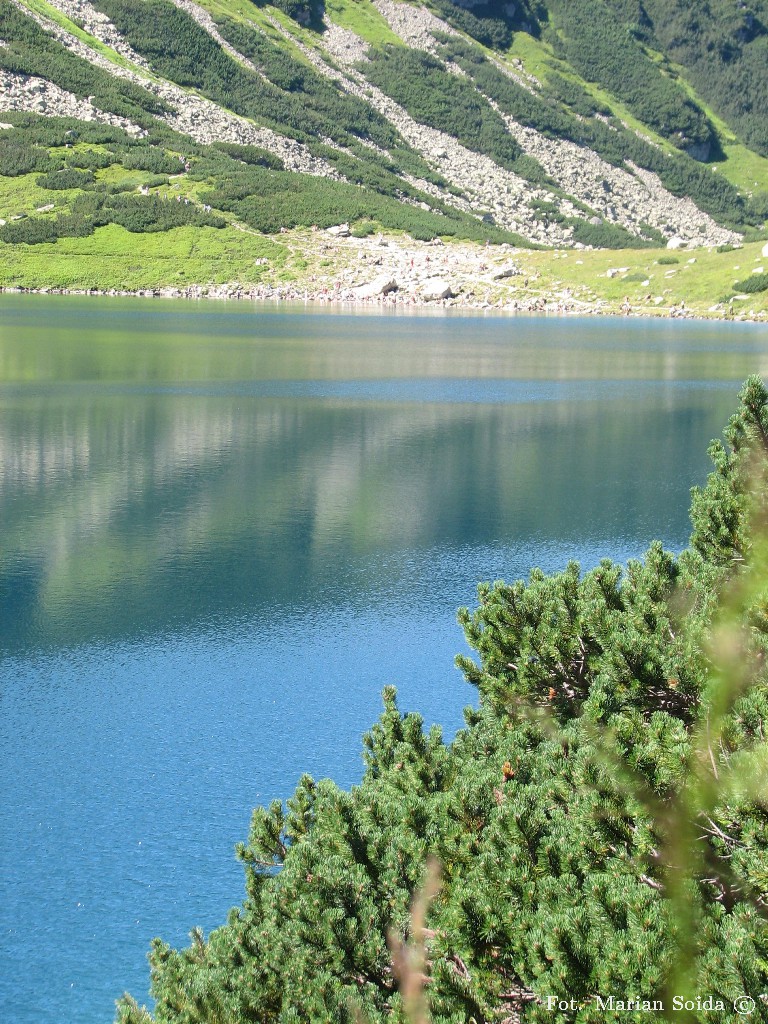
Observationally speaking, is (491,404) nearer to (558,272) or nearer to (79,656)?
(79,656)

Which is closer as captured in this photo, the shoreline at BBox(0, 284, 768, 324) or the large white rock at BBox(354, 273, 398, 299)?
the shoreline at BBox(0, 284, 768, 324)

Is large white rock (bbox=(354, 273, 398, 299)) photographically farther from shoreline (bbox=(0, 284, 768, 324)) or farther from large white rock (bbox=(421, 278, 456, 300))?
large white rock (bbox=(421, 278, 456, 300))

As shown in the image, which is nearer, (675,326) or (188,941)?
(188,941)

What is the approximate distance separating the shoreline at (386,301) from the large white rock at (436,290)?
0.36 meters

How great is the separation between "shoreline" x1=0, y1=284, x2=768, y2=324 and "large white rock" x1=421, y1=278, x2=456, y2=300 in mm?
360

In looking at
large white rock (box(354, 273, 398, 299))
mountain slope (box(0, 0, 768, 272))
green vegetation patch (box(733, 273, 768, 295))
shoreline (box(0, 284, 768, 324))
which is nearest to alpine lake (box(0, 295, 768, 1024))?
shoreline (box(0, 284, 768, 324))

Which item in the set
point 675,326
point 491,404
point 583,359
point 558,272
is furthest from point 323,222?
point 491,404

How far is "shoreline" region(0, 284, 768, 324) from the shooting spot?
108 meters

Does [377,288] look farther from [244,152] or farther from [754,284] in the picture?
[244,152]

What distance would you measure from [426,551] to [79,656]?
886 centimetres

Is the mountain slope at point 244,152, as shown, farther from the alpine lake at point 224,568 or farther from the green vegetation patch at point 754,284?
the alpine lake at point 224,568

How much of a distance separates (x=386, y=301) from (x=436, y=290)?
5.86 metres

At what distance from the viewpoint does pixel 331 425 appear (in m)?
38.2

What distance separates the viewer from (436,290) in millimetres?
115500
